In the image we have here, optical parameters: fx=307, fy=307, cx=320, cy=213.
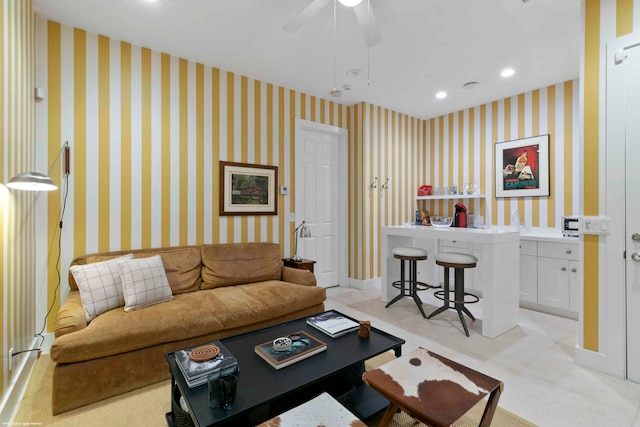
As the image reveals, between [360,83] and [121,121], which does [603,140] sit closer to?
[360,83]

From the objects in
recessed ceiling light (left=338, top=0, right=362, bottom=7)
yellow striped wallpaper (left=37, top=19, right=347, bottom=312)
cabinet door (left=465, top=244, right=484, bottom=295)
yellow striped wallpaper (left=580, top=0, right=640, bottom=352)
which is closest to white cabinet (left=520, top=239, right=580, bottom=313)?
cabinet door (left=465, top=244, right=484, bottom=295)

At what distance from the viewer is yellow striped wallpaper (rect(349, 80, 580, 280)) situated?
4039 mm

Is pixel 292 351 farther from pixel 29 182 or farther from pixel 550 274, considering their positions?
pixel 550 274

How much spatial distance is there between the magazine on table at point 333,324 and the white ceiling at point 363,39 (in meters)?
2.47

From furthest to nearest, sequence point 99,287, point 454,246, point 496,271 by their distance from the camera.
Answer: point 454,246 → point 496,271 → point 99,287

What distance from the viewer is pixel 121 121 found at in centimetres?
304

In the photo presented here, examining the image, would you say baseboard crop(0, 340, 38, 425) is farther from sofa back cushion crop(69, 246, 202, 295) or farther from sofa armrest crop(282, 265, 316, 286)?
sofa armrest crop(282, 265, 316, 286)

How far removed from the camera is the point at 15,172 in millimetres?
2078

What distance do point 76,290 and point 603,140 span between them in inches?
173

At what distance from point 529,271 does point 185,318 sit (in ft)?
12.9

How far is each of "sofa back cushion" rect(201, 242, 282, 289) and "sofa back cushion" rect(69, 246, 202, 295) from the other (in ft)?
0.27

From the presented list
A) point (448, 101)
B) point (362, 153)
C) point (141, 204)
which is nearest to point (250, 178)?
point (141, 204)

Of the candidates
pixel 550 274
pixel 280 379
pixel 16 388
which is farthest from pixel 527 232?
pixel 16 388

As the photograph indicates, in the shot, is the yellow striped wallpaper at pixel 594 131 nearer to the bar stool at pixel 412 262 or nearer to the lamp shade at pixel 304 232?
the bar stool at pixel 412 262
